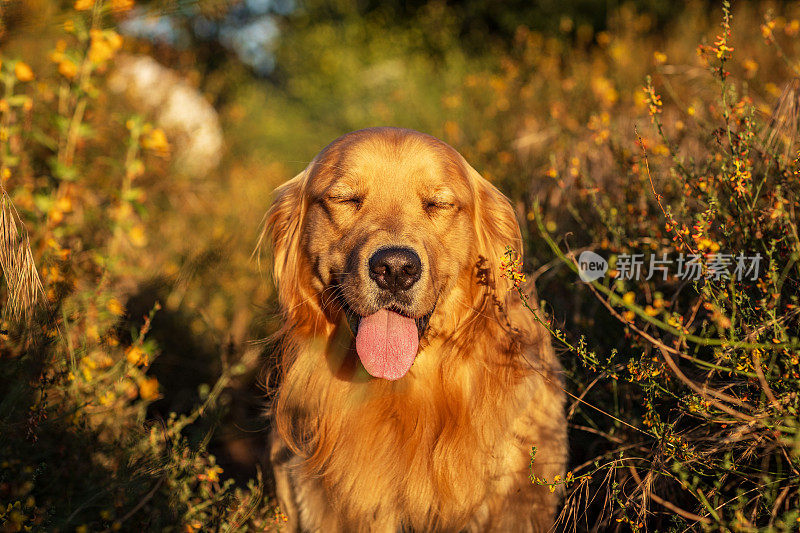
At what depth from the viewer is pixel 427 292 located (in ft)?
7.98

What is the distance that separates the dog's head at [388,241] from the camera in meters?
2.42

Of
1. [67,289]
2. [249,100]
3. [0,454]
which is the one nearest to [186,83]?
[249,100]

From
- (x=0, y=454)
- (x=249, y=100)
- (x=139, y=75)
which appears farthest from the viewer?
(x=249, y=100)

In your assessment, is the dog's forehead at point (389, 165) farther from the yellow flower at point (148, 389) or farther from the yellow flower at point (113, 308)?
the yellow flower at point (148, 389)

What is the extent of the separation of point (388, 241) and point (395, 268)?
0.11m

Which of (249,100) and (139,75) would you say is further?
(249,100)

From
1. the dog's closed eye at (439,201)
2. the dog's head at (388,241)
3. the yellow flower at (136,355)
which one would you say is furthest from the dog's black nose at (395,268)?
the yellow flower at (136,355)

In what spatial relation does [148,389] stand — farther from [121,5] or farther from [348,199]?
[121,5]

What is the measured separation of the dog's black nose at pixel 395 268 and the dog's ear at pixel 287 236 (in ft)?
1.94

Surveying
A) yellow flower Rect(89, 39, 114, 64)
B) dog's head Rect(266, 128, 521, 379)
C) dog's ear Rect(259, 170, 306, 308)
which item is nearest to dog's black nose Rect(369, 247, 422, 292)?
dog's head Rect(266, 128, 521, 379)

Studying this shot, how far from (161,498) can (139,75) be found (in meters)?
6.06

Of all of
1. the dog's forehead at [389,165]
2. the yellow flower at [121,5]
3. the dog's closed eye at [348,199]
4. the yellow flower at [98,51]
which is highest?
the yellow flower at [121,5]

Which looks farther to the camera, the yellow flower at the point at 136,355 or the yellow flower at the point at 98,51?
the yellow flower at the point at 98,51

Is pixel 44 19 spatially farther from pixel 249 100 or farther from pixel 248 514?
pixel 249 100
